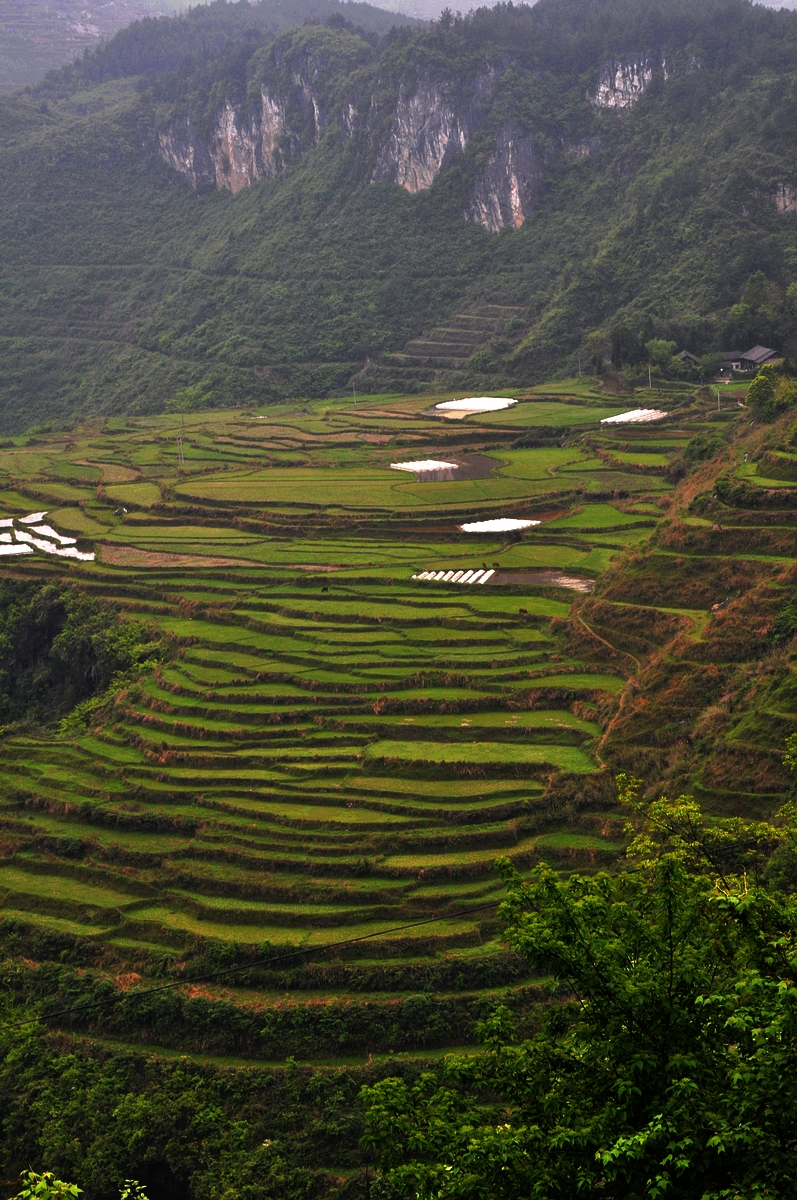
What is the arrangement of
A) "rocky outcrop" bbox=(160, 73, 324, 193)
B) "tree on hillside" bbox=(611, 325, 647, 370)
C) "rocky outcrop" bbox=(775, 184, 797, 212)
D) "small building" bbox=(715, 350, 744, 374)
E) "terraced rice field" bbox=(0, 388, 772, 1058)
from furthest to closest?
"rocky outcrop" bbox=(160, 73, 324, 193) → "rocky outcrop" bbox=(775, 184, 797, 212) → "tree on hillside" bbox=(611, 325, 647, 370) → "small building" bbox=(715, 350, 744, 374) → "terraced rice field" bbox=(0, 388, 772, 1058)

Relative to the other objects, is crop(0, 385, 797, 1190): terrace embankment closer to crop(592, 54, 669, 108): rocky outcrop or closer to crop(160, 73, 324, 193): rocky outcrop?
crop(592, 54, 669, 108): rocky outcrop

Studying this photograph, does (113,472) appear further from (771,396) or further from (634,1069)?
(634,1069)

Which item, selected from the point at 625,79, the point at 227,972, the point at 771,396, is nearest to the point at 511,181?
the point at 625,79

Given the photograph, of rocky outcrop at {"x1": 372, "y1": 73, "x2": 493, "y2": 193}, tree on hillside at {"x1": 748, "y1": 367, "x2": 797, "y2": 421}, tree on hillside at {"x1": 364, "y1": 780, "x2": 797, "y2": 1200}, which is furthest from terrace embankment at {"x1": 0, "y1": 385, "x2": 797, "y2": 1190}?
rocky outcrop at {"x1": 372, "y1": 73, "x2": 493, "y2": 193}

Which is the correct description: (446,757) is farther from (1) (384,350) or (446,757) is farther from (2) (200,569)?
(1) (384,350)

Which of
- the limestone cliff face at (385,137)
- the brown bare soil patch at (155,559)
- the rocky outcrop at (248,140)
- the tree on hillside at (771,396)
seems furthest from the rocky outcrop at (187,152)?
the brown bare soil patch at (155,559)

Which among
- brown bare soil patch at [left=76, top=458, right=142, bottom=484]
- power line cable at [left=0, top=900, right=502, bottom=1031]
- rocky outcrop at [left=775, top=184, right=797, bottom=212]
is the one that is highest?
rocky outcrop at [left=775, top=184, right=797, bottom=212]

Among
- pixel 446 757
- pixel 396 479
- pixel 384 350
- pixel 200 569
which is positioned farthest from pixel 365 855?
pixel 384 350
